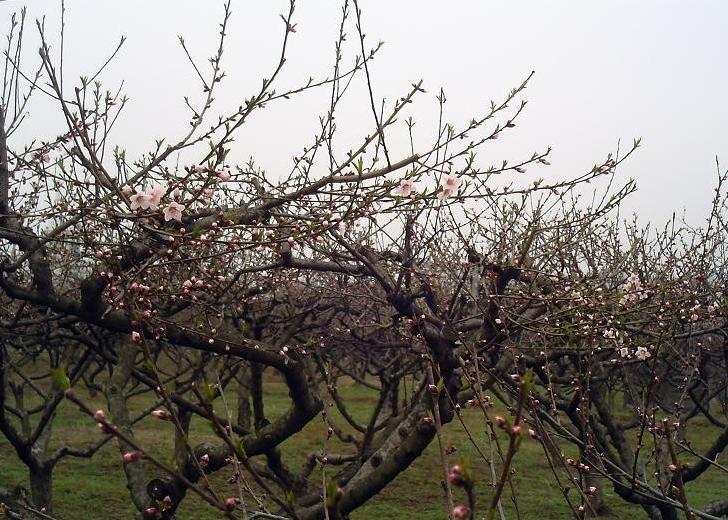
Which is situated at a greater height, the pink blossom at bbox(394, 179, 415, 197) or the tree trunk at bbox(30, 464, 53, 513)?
the pink blossom at bbox(394, 179, 415, 197)

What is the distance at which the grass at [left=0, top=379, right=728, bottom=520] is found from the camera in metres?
9.26

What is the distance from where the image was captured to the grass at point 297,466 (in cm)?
926

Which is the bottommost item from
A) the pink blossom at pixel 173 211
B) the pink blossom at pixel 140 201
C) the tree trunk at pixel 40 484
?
the tree trunk at pixel 40 484

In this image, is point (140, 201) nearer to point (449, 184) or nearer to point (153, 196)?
point (153, 196)

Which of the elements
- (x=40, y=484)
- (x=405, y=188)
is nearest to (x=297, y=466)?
(x=40, y=484)

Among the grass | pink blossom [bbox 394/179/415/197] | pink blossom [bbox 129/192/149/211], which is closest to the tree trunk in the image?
the grass

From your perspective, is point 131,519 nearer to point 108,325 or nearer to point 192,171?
point 108,325

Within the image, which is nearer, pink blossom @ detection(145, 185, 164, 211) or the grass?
pink blossom @ detection(145, 185, 164, 211)

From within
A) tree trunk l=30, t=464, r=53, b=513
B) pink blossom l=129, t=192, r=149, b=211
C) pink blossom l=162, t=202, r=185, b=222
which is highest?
pink blossom l=129, t=192, r=149, b=211

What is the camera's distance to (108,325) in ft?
13.7

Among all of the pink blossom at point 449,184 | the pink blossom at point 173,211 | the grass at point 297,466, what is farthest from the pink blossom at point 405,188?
the grass at point 297,466

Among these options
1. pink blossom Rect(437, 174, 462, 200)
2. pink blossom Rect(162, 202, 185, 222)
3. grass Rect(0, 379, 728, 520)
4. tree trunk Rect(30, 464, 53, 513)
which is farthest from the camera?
grass Rect(0, 379, 728, 520)

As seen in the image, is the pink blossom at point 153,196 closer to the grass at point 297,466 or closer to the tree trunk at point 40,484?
the tree trunk at point 40,484

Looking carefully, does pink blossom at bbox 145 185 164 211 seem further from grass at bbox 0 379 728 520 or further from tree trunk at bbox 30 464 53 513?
grass at bbox 0 379 728 520
